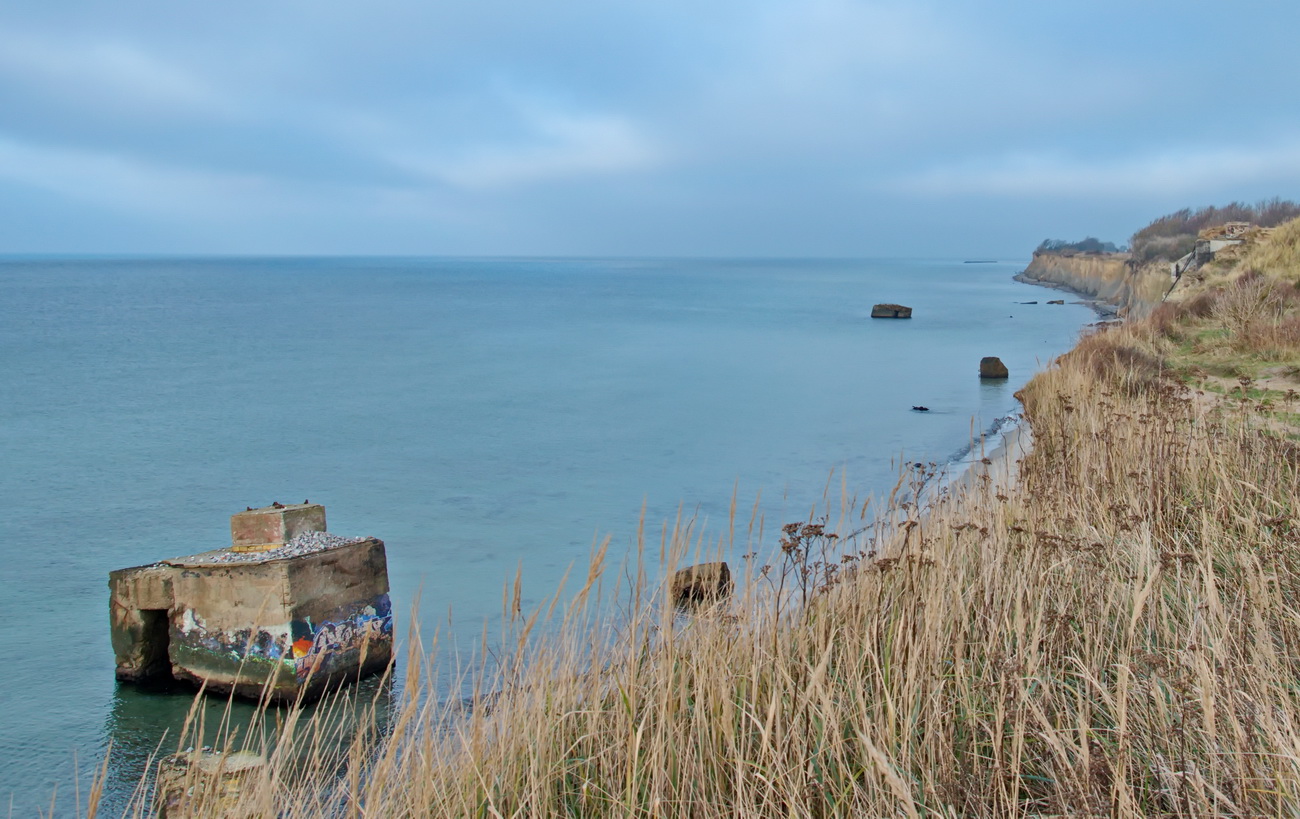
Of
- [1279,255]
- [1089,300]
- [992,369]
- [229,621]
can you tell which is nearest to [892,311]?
[1089,300]

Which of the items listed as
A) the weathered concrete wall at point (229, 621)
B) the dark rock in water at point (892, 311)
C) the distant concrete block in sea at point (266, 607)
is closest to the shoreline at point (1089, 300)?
the dark rock in water at point (892, 311)

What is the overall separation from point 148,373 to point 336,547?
24.5 meters

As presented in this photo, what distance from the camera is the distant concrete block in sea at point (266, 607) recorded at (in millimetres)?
5672

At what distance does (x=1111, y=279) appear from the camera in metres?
54.1

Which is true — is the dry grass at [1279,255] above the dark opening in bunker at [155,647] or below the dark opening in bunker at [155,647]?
above

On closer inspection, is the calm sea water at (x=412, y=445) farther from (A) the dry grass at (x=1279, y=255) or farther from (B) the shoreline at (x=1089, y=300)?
(A) the dry grass at (x=1279, y=255)

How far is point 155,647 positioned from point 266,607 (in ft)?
4.42

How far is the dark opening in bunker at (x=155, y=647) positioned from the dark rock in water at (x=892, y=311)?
147 feet

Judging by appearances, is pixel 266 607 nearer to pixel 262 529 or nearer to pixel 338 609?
pixel 338 609

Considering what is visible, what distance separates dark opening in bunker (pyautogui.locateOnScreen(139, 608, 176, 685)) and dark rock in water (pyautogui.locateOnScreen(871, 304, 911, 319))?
44.7 m

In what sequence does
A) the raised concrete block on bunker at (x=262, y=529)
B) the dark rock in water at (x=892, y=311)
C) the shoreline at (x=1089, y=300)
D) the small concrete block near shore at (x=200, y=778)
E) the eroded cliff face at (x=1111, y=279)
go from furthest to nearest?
the dark rock in water at (x=892, y=311) < the shoreline at (x=1089, y=300) < the eroded cliff face at (x=1111, y=279) < the raised concrete block on bunker at (x=262, y=529) < the small concrete block near shore at (x=200, y=778)

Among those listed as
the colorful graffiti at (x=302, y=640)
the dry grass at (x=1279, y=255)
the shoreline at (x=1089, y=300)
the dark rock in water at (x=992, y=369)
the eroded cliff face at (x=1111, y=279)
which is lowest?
the dark rock in water at (x=992, y=369)

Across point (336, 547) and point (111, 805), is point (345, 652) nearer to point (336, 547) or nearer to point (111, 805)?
point (336, 547)

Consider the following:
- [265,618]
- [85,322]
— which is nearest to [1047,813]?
[265,618]
